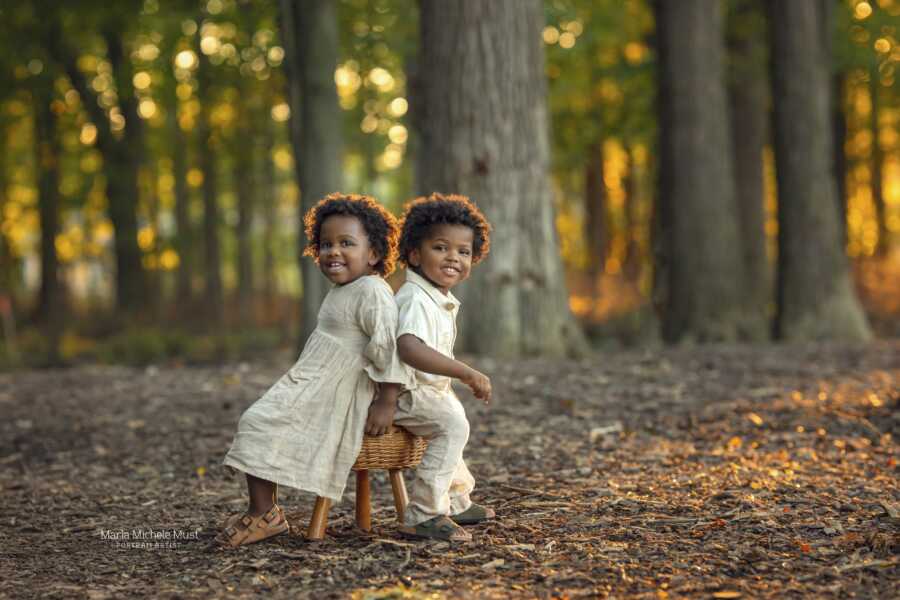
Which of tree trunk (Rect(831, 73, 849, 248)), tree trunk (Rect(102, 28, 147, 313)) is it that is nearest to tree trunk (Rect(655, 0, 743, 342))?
tree trunk (Rect(831, 73, 849, 248))

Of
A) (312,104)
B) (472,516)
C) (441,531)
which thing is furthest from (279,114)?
(441,531)

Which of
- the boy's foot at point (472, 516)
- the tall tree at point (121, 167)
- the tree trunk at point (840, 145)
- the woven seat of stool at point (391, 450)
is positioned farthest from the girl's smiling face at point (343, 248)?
the tall tree at point (121, 167)

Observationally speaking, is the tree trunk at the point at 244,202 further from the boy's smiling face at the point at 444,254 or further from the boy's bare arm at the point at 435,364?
the boy's bare arm at the point at 435,364

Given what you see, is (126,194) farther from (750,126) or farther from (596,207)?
(750,126)

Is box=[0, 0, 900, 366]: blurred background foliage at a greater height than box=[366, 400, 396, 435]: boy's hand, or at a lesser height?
greater

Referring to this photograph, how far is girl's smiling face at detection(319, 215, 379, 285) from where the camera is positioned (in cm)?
420

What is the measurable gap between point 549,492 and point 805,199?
7562 mm

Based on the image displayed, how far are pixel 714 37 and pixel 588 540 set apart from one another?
29.0 ft

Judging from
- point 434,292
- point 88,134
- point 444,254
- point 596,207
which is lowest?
point 434,292

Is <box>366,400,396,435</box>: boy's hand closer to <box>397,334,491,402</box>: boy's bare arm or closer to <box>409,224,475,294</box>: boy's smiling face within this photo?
<box>397,334,491,402</box>: boy's bare arm

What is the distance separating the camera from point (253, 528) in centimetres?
421

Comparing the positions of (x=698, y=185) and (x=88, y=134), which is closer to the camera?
(x=698, y=185)

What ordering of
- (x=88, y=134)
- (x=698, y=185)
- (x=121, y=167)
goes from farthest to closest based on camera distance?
(x=88, y=134) → (x=121, y=167) → (x=698, y=185)

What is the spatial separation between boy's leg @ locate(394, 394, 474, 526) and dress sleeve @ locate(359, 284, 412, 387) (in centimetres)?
14
